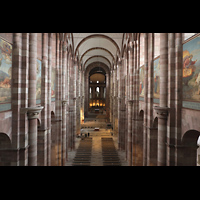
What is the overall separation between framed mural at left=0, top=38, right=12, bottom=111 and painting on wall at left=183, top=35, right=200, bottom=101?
25.3ft

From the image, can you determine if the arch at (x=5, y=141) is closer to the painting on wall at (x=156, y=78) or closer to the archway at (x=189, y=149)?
the archway at (x=189, y=149)

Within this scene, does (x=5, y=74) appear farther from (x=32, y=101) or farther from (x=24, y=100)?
(x=32, y=101)

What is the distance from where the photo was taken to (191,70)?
6496 mm

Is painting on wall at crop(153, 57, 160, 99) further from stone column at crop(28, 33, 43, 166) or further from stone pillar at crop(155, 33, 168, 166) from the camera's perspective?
stone column at crop(28, 33, 43, 166)

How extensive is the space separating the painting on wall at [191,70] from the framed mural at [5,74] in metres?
7.72

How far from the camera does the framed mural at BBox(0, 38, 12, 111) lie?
6406 mm

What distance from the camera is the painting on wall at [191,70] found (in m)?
6.09

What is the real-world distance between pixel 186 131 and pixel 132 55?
10.8 meters

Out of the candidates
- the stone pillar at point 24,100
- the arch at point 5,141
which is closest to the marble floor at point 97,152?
the stone pillar at point 24,100

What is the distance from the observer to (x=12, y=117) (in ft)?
23.5

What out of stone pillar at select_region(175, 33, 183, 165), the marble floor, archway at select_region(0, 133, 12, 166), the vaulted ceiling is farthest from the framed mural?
the vaulted ceiling

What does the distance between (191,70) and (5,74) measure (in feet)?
25.5
